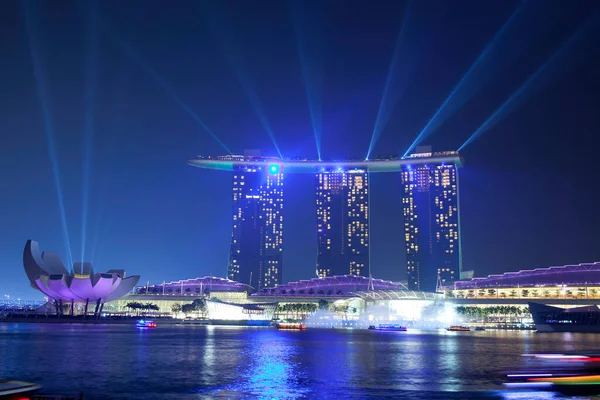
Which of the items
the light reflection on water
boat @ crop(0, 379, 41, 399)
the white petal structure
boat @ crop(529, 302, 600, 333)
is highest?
the white petal structure

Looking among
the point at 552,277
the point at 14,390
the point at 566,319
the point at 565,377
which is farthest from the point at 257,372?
the point at 552,277

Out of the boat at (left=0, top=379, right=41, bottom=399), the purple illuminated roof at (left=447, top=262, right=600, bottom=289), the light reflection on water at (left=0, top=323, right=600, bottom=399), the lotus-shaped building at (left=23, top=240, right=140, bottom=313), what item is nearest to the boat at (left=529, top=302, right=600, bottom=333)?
the purple illuminated roof at (left=447, top=262, right=600, bottom=289)

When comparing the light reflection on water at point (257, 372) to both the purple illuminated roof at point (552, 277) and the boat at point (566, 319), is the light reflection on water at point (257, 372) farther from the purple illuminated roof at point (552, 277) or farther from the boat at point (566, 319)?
the purple illuminated roof at point (552, 277)

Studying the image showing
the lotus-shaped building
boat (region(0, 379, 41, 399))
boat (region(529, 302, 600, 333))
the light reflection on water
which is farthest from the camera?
boat (region(529, 302, 600, 333))

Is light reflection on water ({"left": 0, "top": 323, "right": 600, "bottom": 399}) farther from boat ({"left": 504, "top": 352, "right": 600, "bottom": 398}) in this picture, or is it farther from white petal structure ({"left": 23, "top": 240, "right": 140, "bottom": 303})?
white petal structure ({"left": 23, "top": 240, "right": 140, "bottom": 303})

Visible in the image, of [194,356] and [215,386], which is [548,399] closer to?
[215,386]

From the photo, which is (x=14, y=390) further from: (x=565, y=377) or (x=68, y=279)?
(x=68, y=279)

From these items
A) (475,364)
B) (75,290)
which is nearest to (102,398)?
(475,364)
